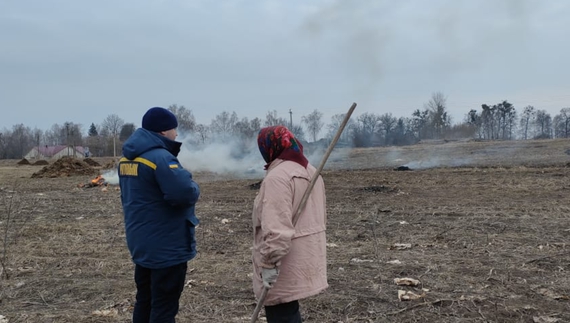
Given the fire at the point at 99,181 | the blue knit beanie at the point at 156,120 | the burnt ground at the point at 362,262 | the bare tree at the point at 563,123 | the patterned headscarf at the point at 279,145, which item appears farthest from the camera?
the bare tree at the point at 563,123

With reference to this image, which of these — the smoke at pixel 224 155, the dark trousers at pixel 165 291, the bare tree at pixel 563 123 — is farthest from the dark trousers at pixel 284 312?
the bare tree at pixel 563 123

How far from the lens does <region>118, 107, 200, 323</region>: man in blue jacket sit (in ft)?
9.71

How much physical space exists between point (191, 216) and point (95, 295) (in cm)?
248

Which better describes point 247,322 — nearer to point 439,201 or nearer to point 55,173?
point 439,201

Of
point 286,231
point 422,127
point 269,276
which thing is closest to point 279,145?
point 286,231

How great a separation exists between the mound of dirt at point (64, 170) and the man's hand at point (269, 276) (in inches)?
1082

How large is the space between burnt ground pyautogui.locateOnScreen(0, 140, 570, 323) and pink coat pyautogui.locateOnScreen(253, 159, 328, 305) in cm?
157

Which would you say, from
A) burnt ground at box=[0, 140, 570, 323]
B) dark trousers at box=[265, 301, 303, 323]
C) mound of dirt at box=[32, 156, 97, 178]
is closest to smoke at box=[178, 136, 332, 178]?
mound of dirt at box=[32, 156, 97, 178]

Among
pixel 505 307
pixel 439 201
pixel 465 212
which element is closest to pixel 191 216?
pixel 505 307

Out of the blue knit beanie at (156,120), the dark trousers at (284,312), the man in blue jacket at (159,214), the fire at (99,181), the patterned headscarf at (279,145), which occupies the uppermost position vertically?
the blue knit beanie at (156,120)

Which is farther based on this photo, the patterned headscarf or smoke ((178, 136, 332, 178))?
smoke ((178, 136, 332, 178))

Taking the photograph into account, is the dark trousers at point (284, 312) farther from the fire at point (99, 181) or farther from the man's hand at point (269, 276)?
the fire at point (99, 181)

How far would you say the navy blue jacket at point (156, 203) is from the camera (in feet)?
9.68

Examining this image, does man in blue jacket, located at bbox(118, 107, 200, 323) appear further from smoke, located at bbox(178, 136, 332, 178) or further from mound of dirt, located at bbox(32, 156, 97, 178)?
mound of dirt, located at bbox(32, 156, 97, 178)
